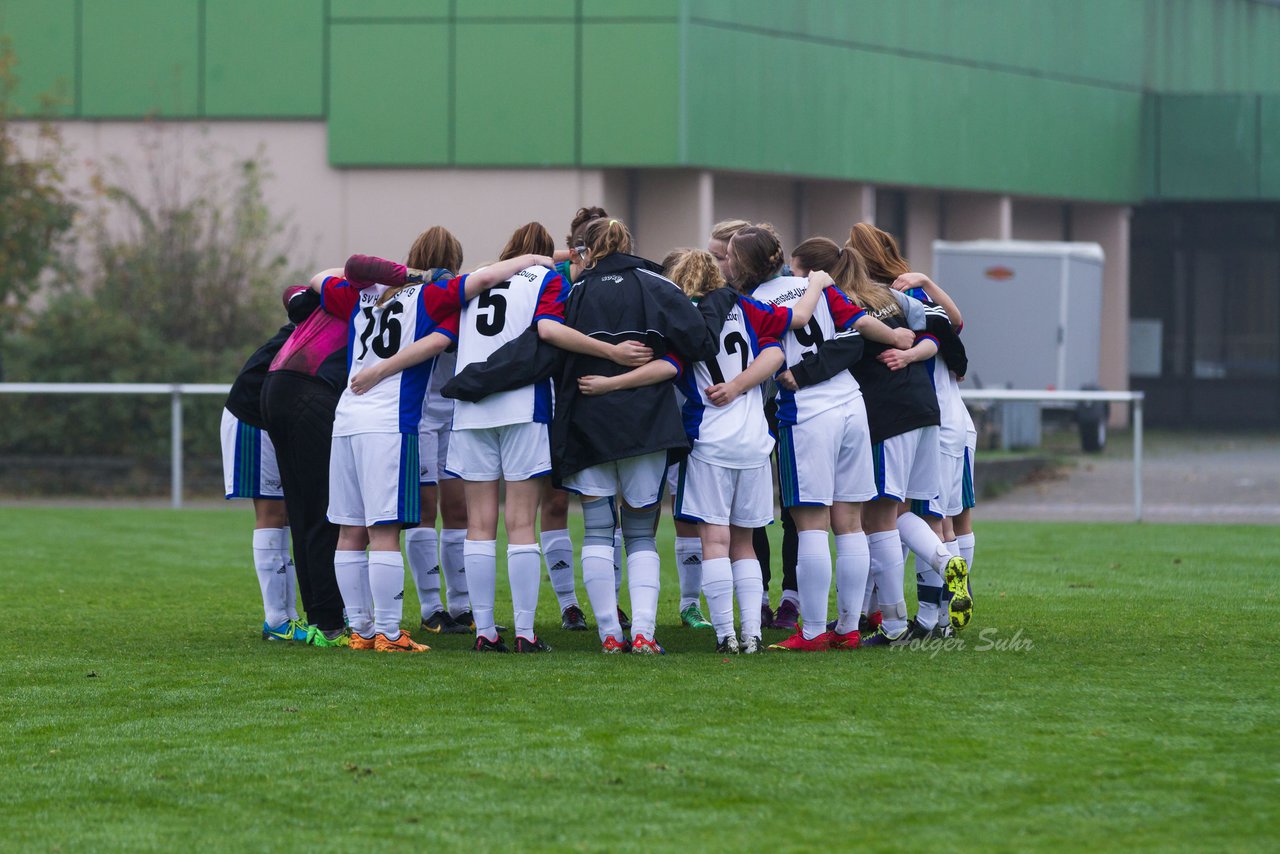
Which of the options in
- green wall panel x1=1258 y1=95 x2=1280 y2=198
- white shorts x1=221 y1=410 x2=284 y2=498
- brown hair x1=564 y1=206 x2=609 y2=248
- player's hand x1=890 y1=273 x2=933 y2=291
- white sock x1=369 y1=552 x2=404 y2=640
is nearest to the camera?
white sock x1=369 y1=552 x2=404 y2=640

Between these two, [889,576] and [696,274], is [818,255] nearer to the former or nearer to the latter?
[696,274]

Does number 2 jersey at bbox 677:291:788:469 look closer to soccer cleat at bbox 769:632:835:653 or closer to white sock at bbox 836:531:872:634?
white sock at bbox 836:531:872:634

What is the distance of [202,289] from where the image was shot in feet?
71.3

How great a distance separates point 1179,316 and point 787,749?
31793 millimetres

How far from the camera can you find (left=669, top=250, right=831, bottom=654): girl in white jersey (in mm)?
7422

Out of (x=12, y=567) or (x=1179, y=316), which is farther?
(x=1179, y=316)

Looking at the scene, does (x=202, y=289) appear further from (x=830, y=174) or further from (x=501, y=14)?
(x=830, y=174)

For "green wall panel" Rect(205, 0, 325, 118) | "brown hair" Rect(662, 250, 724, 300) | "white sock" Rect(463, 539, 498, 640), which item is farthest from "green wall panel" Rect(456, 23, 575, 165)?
"white sock" Rect(463, 539, 498, 640)

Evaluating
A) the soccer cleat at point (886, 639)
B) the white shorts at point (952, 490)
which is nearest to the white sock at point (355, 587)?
the soccer cleat at point (886, 639)

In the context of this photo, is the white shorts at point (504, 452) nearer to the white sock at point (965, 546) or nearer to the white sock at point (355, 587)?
the white sock at point (355, 587)

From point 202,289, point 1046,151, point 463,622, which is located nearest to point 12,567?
point 463,622

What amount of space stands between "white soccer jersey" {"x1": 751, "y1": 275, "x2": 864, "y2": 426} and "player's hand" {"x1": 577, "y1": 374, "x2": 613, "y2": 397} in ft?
2.46

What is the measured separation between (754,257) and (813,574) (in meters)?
1.34

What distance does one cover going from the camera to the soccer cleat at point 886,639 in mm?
7902
